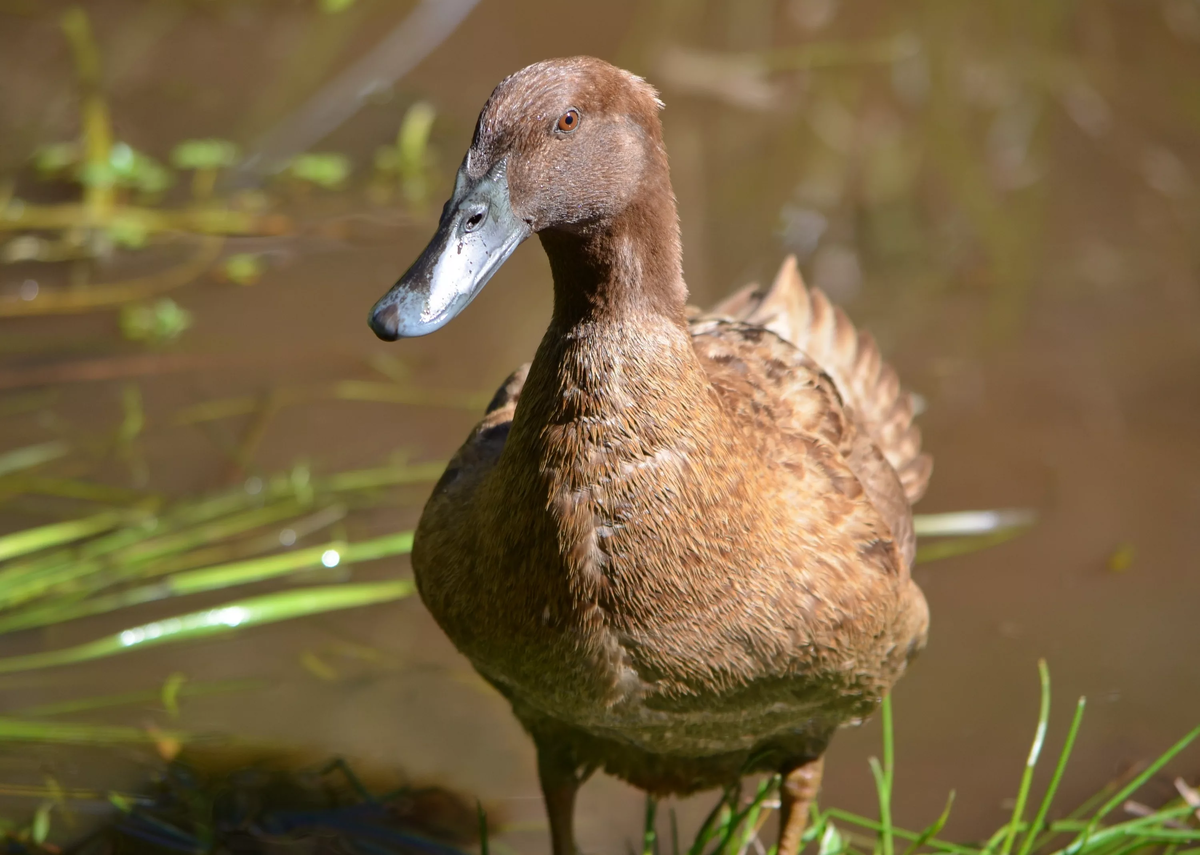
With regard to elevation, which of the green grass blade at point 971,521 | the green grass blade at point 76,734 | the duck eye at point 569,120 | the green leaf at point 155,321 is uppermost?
the green leaf at point 155,321

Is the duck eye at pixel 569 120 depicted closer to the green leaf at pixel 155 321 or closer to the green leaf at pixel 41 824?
the green leaf at pixel 41 824

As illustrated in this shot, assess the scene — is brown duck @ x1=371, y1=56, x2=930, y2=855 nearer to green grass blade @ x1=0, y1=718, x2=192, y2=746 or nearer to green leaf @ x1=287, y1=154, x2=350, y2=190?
green grass blade @ x1=0, y1=718, x2=192, y2=746

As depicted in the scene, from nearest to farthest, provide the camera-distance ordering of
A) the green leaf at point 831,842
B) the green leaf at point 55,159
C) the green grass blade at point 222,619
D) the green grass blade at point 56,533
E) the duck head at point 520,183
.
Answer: the duck head at point 520,183 < the green leaf at point 831,842 < the green grass blade at point 222,619 < the green grass blade at point 56,533 < the green leaf at point 55,159

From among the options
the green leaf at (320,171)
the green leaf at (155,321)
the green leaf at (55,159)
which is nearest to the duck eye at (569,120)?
the green leaf at (155,321)

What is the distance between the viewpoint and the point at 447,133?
18.7ft

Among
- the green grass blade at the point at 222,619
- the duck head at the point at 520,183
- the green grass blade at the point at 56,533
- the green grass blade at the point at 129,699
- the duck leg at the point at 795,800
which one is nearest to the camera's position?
the duck head at the point at 520,183

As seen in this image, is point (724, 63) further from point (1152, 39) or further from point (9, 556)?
point (9, 556)

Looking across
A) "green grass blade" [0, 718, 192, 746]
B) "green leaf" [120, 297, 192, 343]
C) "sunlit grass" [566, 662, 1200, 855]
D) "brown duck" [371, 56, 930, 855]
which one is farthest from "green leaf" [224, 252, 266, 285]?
"sunlit grass" [566, 662, 1200, 855]

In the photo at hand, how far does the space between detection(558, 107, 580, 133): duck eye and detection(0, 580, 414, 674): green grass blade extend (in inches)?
77.6

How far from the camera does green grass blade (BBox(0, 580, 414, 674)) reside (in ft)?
11.9

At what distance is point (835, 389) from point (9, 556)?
2.43m

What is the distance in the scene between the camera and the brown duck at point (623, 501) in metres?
2.18

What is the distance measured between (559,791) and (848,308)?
2.55m

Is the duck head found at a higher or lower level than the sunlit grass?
higher
